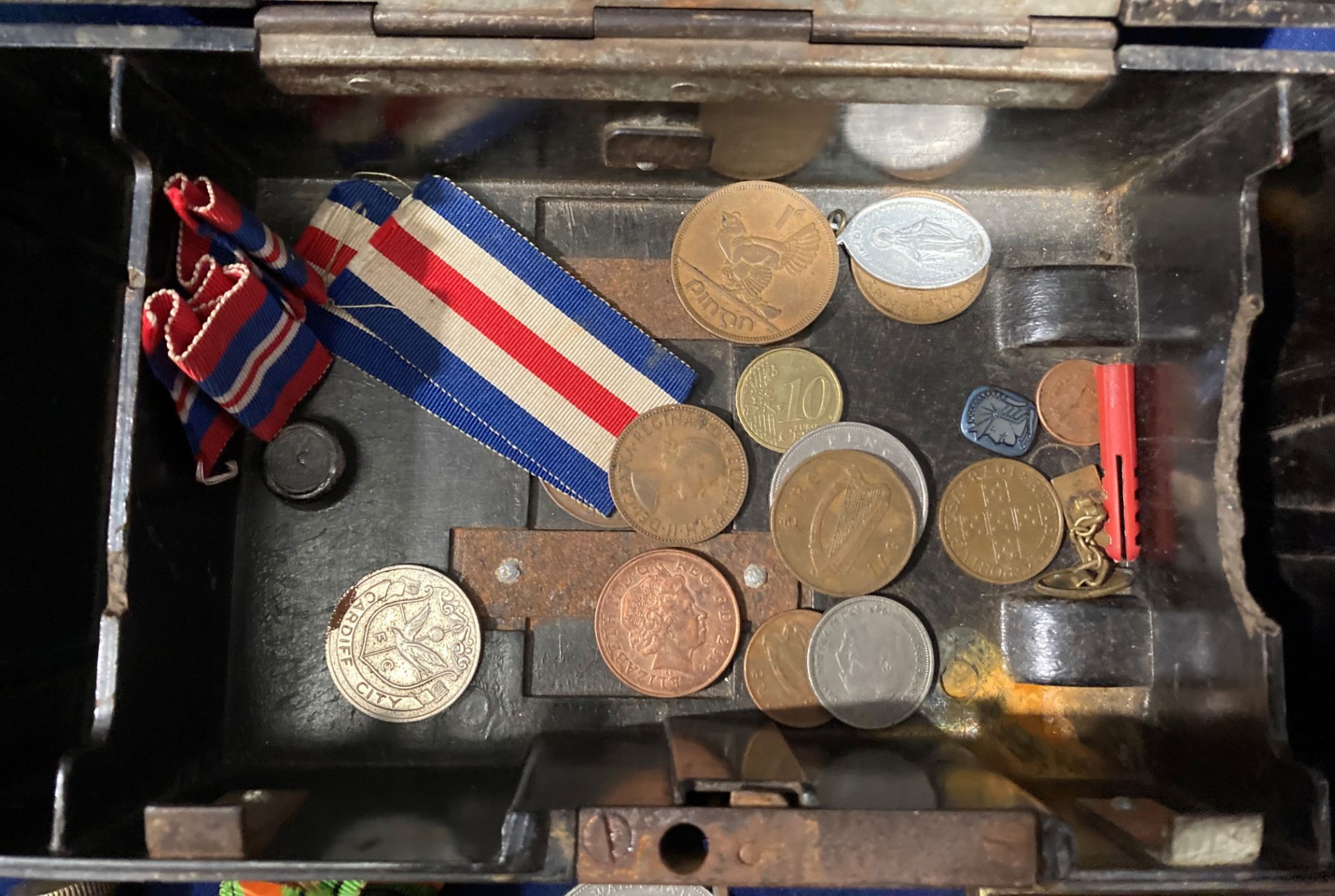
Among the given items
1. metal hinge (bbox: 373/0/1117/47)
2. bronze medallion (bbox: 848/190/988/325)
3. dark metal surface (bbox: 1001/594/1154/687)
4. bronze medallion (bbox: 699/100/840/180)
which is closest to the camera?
metal hinge (bbox: 373/0/1117/47)

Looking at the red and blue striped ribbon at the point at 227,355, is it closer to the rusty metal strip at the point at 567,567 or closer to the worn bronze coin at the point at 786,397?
the rusty metal strip at the point at 567,567

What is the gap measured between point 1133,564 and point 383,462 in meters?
1.23

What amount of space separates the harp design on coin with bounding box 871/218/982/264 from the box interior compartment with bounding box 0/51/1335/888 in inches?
2.8

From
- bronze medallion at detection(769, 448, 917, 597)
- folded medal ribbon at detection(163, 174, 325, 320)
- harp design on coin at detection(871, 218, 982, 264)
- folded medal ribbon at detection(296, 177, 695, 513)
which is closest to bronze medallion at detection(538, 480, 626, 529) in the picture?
folded medal ribbon at detection(296, 177, 695, 513)

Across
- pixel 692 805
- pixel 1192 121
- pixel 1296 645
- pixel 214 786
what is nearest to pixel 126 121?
pixel 214 786

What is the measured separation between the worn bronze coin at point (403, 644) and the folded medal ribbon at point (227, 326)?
0.31 m

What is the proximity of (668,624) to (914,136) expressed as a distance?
0.84 m

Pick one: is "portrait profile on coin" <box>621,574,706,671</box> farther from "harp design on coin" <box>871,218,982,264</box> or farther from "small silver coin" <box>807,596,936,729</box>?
"harp design on coin" <box>871,218,982,264</box>

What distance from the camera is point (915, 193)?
5.06ft

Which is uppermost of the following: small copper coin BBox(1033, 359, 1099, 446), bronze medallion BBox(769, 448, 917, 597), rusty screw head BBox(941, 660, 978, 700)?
small copper coin BBox(1033, 359, 1099, 446)

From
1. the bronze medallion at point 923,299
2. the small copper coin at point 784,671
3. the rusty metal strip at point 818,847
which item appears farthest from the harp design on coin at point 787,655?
the bronze medallion at point 923,299

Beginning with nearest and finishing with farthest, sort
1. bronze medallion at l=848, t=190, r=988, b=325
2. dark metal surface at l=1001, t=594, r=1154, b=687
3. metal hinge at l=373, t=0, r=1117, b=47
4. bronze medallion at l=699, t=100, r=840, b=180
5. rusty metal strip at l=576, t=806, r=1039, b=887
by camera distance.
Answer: rusty metal strip at l=576, t=806, r=1039, b=887 < metal hinge at l=373, t=0, r=1117, b=47 < bronze medallion at l=699, t=100, r=840, b=180 < dark metal surface at l=1001, t=594, r=1154, b=687 < bronze medallion at l=848, t=190, r=988, b=325

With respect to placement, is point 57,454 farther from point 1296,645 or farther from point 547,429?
point 1296,645

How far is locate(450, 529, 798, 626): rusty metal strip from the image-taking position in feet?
4.88
